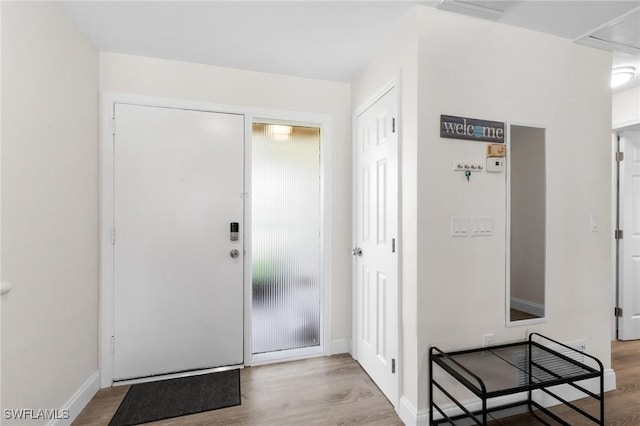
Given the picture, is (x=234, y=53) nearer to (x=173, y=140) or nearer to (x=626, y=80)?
(x=173, y=140)

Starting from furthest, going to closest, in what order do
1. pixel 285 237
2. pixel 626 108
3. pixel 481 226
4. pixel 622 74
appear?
pixel 626 108 → pixel 285 237 → pixel 622 74 → pixel 481 226

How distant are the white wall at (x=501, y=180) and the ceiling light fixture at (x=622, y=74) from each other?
1.51ft

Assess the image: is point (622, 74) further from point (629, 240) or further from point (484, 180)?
point (484, 180)

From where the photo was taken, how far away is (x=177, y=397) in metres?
2.14

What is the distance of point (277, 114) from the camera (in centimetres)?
265

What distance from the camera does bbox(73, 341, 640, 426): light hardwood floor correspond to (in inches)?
74.7

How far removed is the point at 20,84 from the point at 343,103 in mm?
2173

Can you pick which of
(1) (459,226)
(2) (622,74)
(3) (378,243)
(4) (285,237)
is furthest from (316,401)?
(2) (622,74)

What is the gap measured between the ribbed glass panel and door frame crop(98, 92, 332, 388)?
7 cm

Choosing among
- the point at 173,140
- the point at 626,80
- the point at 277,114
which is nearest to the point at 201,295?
the point at 173,140

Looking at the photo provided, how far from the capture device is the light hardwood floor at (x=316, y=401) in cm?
190

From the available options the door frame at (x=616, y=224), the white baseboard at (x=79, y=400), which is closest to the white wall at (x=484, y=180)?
the door frame at (x=616, y=224)

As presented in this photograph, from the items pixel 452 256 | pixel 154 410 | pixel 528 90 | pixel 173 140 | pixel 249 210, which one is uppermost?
pixel 528 90

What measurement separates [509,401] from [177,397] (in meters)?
2.20
